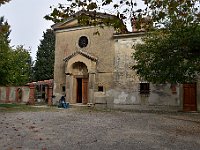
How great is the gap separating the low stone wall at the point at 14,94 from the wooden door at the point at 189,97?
51.7 ft

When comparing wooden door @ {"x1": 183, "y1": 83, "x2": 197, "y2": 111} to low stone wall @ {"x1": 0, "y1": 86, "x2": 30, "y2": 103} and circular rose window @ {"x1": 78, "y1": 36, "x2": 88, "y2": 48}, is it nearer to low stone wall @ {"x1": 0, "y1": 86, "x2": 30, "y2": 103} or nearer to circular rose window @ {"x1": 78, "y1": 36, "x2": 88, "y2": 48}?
circular rose window @ {"x1": 78, "y1": 36, "x2": 88, "y2": 48}

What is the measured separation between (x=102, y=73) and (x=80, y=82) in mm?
2996

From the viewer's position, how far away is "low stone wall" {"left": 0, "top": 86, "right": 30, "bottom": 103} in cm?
2934

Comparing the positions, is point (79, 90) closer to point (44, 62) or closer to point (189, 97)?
point (189, 97)

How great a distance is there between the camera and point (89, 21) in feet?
21.8

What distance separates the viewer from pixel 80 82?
26.3 m

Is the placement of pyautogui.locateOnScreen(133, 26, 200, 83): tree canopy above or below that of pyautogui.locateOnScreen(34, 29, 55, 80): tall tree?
below

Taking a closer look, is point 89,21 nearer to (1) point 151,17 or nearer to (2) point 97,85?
(1) point 151,17

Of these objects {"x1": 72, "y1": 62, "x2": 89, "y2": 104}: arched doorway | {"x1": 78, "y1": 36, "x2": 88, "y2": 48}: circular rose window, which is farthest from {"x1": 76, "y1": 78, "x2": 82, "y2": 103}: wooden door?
{"x1": 78, "y1": 36, "x2": 88, "y2": 48}: circular rose window

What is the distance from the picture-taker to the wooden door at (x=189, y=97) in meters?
21.1

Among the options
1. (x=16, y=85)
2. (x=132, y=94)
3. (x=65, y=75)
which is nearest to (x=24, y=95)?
(x=16, y=85)

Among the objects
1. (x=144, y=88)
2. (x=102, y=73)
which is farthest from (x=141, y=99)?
(x=102, y=73)

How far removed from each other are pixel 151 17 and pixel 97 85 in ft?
56.5

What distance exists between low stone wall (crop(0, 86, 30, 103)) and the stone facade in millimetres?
4705
